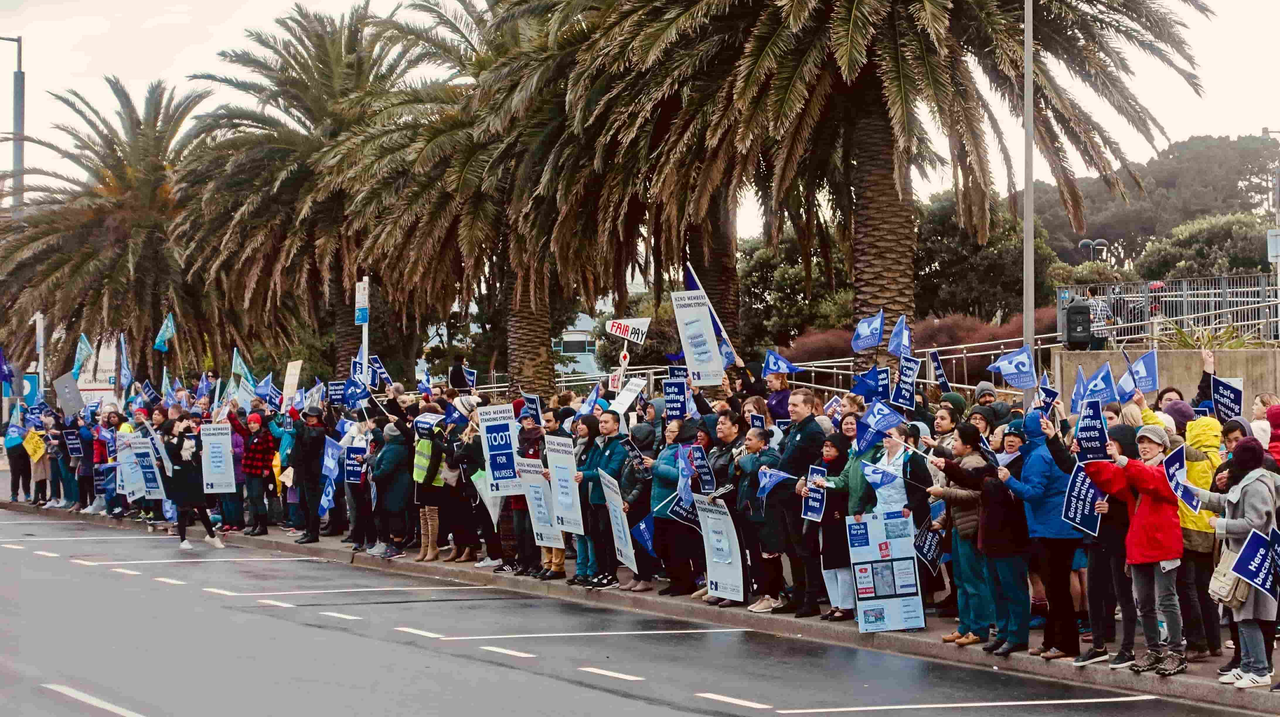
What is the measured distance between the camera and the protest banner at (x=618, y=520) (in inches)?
550

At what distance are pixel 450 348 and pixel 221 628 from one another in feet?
116

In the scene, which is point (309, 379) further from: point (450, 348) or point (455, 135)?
point (455, 135)

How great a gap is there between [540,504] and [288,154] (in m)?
15.7

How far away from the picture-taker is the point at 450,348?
46.8 meters

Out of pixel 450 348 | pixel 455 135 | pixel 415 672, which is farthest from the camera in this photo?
pixel 450 348

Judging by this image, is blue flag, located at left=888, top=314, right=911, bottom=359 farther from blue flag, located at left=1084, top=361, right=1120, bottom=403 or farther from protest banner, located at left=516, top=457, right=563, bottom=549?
protest banner, located at left=516, top=457, right=563, bottom=549

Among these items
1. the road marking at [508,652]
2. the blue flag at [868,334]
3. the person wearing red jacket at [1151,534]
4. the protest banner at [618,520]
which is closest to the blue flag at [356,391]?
the protest banner at [618,520]

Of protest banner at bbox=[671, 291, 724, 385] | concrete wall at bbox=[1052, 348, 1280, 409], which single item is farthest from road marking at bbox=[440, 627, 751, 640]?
concrete wall at bbox=[1052, 348, 1280, 409]

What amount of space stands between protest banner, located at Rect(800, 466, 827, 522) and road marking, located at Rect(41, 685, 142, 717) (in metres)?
5.70

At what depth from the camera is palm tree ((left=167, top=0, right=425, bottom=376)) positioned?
27594 mm

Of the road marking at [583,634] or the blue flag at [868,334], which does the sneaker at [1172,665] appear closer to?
the road marking at [583,634]

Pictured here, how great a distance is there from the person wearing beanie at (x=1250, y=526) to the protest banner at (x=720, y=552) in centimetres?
476

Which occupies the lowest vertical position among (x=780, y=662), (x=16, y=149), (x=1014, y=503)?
(x=780, y=662)

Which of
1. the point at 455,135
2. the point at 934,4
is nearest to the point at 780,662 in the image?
the point at 934,4
